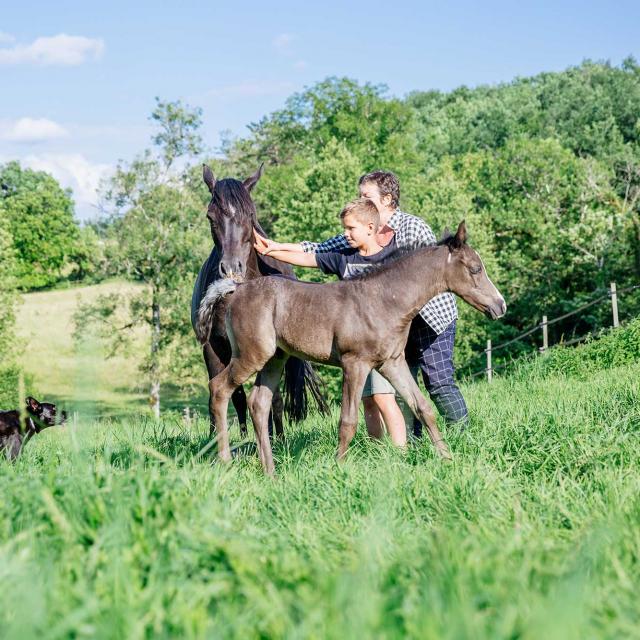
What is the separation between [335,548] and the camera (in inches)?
130


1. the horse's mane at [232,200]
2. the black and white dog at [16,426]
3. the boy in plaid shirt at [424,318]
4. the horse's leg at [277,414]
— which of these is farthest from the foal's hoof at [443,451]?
the black and white dog at [16,426]

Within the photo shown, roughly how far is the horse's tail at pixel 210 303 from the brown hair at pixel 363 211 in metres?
1.02

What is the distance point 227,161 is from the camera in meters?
46.2

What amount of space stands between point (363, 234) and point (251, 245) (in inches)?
42.2

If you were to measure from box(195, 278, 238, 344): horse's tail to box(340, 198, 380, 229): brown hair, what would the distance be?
3.34 ft

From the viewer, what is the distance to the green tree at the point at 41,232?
6556 centimetres

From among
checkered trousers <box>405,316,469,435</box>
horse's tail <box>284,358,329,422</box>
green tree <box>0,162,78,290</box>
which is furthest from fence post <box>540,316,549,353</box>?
green tree <box>0,162,78,290</box>

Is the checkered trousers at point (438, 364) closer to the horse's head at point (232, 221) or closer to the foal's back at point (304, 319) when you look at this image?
the foal's back at point (304, 319)

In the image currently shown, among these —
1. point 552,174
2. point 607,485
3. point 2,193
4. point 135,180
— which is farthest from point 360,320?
point 2,193

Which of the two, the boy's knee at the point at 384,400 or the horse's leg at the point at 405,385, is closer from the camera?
the horse's leg at the point at 405,385

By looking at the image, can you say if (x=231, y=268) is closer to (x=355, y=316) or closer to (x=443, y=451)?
(x=355, y=316)

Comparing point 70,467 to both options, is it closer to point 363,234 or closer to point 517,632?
point 517,632

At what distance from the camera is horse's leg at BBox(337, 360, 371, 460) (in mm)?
5316

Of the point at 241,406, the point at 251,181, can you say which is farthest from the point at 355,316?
the point at 241,406
